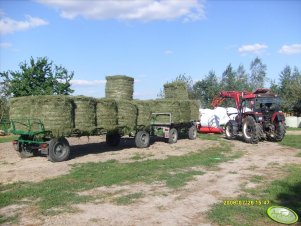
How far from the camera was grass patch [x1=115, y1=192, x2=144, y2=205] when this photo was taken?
24.8 ft

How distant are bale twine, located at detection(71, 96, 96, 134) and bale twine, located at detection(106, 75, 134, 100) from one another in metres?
3.75

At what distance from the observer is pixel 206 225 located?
6.23m

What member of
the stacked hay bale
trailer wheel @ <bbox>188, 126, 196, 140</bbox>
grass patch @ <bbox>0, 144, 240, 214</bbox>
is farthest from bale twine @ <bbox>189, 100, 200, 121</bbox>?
the stacked hay bale

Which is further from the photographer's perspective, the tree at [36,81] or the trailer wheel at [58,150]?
the tree at [36,81]

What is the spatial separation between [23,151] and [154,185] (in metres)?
6.46

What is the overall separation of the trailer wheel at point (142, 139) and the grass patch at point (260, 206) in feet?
26.0

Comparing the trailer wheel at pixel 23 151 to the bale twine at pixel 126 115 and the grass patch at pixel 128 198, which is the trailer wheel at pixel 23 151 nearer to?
the bale twine at pixel 126 115

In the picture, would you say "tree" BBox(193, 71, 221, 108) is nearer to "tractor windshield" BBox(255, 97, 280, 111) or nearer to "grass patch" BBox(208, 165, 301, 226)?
"tractor windshield" BBox(255, 97, 280, 111)

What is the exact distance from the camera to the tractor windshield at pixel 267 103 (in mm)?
19250

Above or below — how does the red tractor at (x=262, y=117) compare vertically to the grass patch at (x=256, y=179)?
above

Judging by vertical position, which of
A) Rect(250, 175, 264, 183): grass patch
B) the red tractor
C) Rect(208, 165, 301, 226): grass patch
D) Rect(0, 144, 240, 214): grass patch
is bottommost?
Rect(208, 165, 301, 226): grass patch

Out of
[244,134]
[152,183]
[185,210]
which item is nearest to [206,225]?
[185,210]

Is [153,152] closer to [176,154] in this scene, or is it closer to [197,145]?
[176,154]

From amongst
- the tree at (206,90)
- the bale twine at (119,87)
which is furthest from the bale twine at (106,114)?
the tree at (206,90)
